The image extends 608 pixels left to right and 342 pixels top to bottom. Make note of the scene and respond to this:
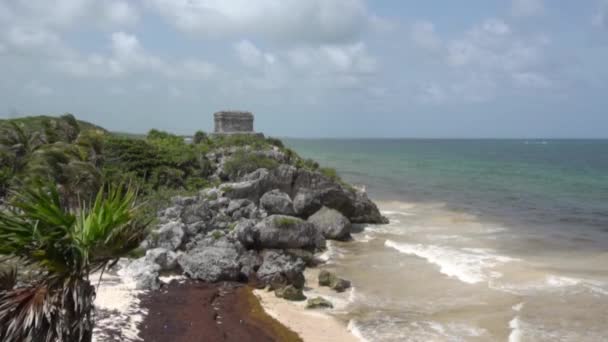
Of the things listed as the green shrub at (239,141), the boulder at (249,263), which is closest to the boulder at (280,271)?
the boulder at (249,263)

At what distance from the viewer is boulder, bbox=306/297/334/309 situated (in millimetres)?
14281

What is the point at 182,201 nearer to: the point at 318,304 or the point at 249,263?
the point at 249,263

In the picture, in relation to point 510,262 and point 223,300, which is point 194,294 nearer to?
point 223,300

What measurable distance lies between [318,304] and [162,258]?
6035 millimetres

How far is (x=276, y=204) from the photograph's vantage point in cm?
2422

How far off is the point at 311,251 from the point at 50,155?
11674mm

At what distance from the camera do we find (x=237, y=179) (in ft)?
94.3

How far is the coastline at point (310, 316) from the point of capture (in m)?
12.4

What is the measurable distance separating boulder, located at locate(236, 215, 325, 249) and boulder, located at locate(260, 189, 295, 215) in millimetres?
3494

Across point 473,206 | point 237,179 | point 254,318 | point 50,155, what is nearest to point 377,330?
point 254,318

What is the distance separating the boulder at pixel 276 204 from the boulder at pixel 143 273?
8412 mm

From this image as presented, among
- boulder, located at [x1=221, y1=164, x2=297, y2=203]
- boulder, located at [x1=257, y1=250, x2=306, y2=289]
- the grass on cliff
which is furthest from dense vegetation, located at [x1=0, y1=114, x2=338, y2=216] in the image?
the grass on cliff

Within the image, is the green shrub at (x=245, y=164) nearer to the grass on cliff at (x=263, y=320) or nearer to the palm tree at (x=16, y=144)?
the palm tree at (x=16, y=144)

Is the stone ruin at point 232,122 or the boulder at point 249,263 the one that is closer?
the boulder at point 249,263
